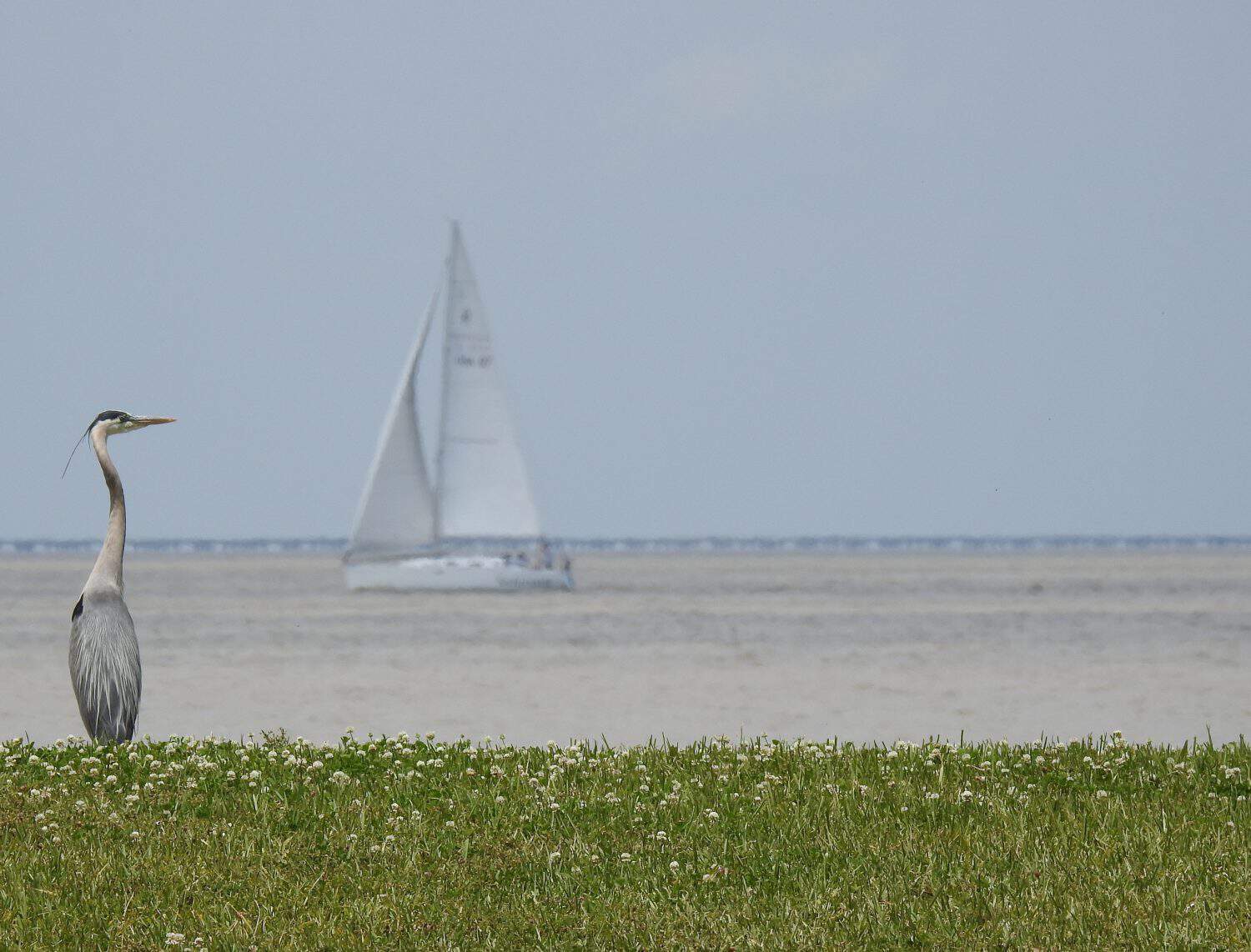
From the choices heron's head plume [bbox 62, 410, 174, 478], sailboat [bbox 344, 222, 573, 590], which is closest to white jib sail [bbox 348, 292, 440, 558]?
sailboat [bbox 344, 222, 573, 590]

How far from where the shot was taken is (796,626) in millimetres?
53438

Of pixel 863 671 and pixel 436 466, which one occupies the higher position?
pixel 436 466

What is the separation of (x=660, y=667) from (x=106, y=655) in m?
20.9

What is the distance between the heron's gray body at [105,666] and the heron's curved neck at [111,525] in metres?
0.20

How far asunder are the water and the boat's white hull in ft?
3.09

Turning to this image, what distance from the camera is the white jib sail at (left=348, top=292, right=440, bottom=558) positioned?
68562mm

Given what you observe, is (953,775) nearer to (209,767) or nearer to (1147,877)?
(1147,877)

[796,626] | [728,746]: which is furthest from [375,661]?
[728,746]

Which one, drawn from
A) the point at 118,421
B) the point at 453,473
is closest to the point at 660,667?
the point at 118,421

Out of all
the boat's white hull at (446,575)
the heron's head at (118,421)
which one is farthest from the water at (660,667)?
the heron's head at (118,421)

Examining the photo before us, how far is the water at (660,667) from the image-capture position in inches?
918

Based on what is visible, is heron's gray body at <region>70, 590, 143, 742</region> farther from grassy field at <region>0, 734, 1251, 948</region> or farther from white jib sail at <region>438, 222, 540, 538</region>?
white jib sail at <region>438, 222, 540, 538</region>

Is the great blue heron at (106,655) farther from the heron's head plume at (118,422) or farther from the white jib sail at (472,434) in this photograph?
the white jib sail at (472,434)

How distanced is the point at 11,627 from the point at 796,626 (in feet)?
87.5
